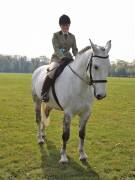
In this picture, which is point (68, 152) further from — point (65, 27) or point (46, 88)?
point (65, 27)

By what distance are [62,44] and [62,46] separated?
6 cm

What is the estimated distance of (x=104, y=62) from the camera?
7.47 m

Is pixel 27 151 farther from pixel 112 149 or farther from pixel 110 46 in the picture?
pixel 110 46

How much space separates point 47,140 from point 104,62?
14.6ft

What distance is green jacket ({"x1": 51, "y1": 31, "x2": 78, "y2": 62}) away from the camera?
926cm

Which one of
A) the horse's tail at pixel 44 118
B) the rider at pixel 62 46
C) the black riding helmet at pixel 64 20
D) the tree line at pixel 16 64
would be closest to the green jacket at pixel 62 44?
the rider at pixel 62 46

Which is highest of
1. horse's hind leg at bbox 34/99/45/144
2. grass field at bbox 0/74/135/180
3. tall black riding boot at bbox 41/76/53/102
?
tall black riding boot at bbox 41/76/53/102

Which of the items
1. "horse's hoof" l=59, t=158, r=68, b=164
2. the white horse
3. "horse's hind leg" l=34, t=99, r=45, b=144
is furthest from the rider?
"horse's hoof" l=59, t=158, r=68, b=164

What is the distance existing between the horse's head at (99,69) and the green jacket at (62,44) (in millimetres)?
1760

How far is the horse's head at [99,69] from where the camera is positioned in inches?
294

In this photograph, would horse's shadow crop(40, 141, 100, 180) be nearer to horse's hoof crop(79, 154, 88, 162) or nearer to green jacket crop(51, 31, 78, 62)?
horse's hoof crop(79, 154, 88, 162)

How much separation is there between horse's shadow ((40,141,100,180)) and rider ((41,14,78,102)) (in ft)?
5.66

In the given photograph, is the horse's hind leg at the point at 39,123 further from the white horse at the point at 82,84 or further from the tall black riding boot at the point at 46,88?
the white horse at the point at 82,84

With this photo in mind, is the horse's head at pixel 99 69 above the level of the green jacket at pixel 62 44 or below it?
below
